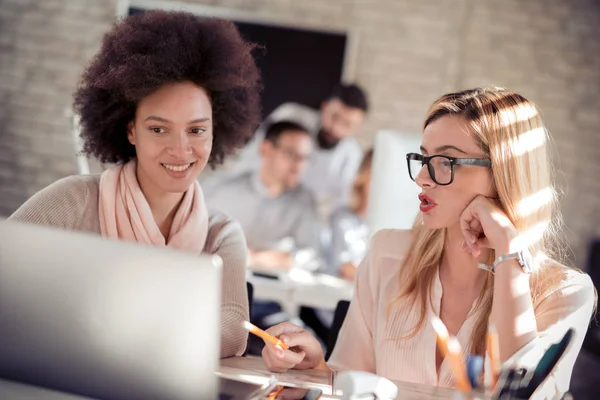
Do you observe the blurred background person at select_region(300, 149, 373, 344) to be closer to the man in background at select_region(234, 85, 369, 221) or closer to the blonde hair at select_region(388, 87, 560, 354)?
the man in background at select_region(234, 85, 369, 221)

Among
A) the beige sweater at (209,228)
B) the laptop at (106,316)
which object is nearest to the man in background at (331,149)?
the beige sweater at (209,228)

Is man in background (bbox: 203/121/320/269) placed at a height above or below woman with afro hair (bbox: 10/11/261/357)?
below

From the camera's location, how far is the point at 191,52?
1843 mm

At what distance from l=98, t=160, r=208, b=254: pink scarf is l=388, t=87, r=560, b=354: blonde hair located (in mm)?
579

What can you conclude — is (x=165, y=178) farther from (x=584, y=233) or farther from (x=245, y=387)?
(x=584, y=233)

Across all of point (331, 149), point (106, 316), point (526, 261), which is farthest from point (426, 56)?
point (106, 316)

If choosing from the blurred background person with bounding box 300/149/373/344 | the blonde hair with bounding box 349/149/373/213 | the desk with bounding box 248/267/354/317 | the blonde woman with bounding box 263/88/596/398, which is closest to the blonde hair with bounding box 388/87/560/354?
the blonde woman with bounding box 263/88/596/398

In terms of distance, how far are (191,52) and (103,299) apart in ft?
3.28

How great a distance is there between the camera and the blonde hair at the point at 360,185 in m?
4.49

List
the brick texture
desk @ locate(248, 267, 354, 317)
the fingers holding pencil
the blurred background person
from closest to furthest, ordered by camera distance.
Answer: the fingers holding pencil < desk @ locate(248, 267, 354, 317) < the blurred background person < the brick texture

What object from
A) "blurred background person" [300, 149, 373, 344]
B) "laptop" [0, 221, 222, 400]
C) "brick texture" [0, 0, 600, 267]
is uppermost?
"brick texture" [0, 0, 600, 267]

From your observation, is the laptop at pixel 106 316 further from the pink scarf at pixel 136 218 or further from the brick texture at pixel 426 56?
the brick texture at pixel 426 56

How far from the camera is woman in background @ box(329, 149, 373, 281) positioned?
4305 millimetres

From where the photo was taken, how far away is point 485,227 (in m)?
1.51
